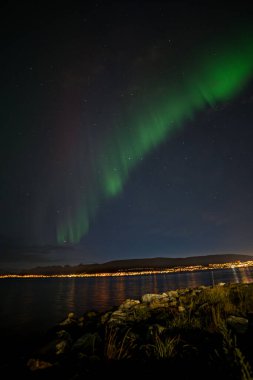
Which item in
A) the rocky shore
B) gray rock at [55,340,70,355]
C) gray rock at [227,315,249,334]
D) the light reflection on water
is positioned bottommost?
the light reflection on water

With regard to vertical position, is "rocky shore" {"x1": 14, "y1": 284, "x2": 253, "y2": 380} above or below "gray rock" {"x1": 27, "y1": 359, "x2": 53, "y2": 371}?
above

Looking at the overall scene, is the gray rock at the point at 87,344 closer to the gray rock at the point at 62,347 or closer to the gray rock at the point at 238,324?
the gray rock at the point at 62,347

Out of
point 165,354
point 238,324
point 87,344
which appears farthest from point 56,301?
point 165,354

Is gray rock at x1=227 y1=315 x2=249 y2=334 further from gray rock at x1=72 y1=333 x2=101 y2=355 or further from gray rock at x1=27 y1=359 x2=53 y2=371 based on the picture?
gray rock at x1=27 y1=359 x2=53 y2=371

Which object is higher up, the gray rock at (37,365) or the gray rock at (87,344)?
the gray rock at (87,344)

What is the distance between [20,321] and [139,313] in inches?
834

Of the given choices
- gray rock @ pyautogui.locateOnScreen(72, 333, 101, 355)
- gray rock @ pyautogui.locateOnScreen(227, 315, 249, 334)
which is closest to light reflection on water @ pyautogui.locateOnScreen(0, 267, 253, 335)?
gray rock @ pyautogui.locateOnScreen(72, 333, 101, 355)

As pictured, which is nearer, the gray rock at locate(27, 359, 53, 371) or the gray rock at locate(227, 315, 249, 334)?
the gray rock at locate(227, 315, 249, 334)

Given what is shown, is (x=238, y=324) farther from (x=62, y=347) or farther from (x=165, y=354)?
(x=62, y=347)

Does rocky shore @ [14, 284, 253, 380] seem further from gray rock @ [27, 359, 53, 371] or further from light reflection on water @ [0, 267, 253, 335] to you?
light reflection on water @ [0, 267, 253, 335]

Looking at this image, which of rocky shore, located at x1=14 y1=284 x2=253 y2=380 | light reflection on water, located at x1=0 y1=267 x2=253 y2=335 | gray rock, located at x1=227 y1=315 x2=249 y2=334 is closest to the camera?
rocky shore, located at x1=14 y1=284 x2=253 y2=380

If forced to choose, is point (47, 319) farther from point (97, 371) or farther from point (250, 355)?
point (250, 355)

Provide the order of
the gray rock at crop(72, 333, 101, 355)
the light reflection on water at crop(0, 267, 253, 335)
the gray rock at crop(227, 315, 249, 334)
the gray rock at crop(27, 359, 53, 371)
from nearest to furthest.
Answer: the gray rock at crop(227, 315, 249, 334) → the gray rock at crop(27, 359, 53, 371) → the gray rock at crop(72, 333, 101, 355) → the light reflection on water at crop(0, 267, 253, 335)

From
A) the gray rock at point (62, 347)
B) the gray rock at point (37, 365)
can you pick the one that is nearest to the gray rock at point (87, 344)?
the gray rock at point (62, 347)
